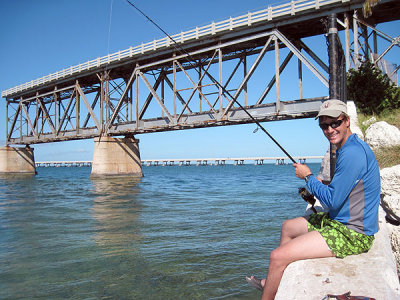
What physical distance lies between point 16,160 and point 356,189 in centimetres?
5545

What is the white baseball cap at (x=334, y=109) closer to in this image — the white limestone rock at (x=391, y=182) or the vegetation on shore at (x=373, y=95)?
the white limestone rock at (x=391, y=182)

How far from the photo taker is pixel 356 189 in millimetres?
2875

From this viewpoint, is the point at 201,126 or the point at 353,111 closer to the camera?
the point at 353,111

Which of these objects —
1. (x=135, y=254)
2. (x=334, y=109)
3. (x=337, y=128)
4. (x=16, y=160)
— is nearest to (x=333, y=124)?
(x=337, y=128)

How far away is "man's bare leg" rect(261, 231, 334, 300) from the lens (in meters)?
2.87

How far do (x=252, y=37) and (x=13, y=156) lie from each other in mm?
42827

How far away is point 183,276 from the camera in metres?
5.49

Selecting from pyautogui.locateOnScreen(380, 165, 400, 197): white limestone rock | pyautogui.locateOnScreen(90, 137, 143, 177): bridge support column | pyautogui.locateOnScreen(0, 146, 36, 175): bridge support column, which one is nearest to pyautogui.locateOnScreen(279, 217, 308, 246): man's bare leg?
pyautogui.locateOnScreen(380, 165, 400, 197): white limestone rock

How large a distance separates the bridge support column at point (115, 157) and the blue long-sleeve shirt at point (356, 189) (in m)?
31.2

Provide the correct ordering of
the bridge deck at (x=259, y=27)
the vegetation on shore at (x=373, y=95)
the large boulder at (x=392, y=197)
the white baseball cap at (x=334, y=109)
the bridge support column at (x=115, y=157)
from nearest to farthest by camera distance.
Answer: the white baseball cap at (x=334, y=109), the large boulder at (x=392, y=197), the vegetation on shore at (x=373, y=95), the bridge deck at (x=259, y=27), the bridge support column at (x=115, y=157)

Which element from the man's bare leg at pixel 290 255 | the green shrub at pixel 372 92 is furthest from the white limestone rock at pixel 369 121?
the man's bare leg at pixel 290 255

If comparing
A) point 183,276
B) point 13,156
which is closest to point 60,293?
point 183,276

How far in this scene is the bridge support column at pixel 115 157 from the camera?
32.6 m

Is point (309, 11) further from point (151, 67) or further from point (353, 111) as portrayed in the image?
point (151, 67)
